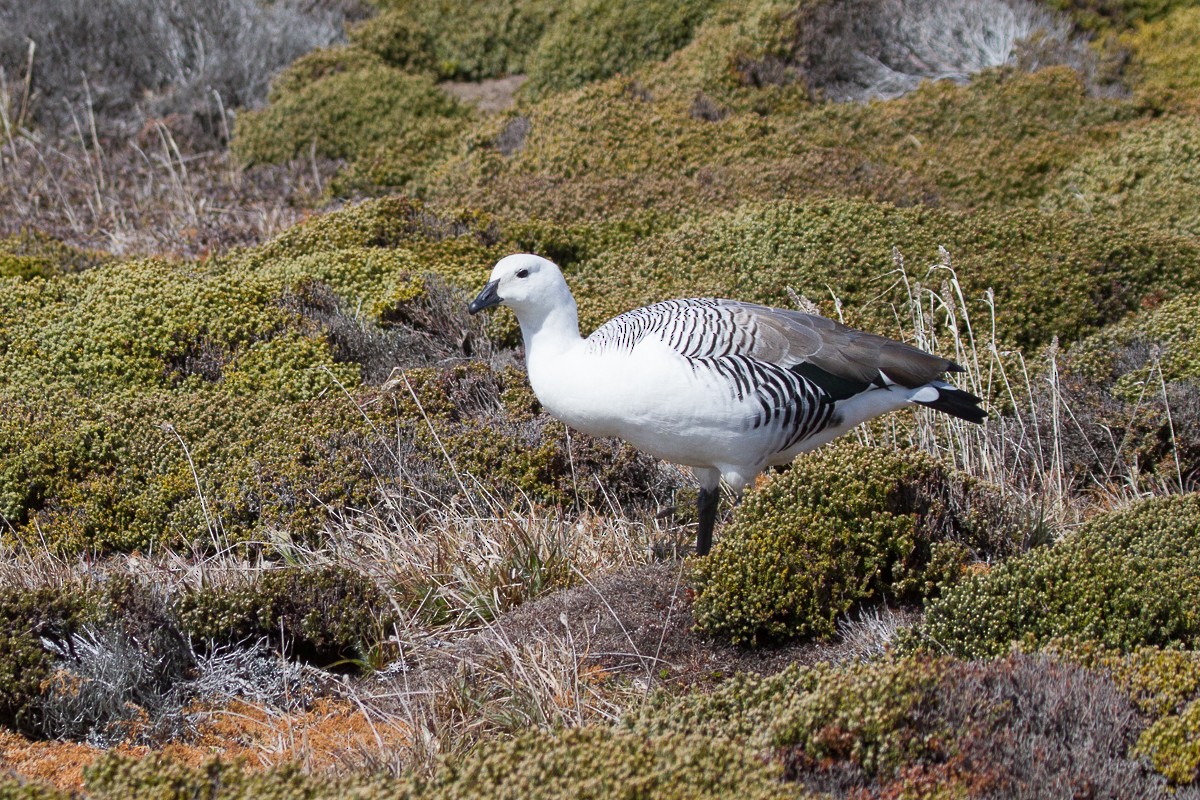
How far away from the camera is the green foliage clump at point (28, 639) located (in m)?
4.63

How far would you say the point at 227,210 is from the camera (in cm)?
1028

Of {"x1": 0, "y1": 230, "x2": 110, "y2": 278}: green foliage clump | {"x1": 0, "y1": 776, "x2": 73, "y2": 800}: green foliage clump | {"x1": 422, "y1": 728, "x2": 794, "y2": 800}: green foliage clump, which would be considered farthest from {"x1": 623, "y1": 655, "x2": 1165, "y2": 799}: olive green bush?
{"x1": 0, "y1": 230, "x2": 110, "y2": 278}: green foliage clump

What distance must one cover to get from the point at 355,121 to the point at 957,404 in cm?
770

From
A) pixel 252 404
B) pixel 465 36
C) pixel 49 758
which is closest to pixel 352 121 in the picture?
pixel 465 36

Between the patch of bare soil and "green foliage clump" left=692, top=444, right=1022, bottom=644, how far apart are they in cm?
799

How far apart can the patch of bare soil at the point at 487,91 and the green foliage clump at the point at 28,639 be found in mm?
8183

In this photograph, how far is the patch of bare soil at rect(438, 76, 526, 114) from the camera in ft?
41.3

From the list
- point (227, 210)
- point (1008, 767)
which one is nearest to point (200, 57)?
point (227, 210)

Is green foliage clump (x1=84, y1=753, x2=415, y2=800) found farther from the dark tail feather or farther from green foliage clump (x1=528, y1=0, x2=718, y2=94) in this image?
green foliage clump (x1=528, y1=0, x2=718, y2=94)

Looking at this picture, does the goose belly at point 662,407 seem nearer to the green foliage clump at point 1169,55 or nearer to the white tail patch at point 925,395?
the white tail patch at point 925,395

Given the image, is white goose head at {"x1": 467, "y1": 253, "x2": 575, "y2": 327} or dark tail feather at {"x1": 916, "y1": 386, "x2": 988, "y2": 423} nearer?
white goose head at {"x1": 467, "y1": 253, "x2": 575, "y2": 327}

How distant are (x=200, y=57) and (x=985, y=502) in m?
10.2

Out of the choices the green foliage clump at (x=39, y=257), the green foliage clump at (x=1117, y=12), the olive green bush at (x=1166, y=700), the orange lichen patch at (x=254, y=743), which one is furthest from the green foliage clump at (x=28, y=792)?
the green foliage clump at (x=1117, y=12)

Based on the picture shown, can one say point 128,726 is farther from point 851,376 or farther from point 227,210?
point 227,210
